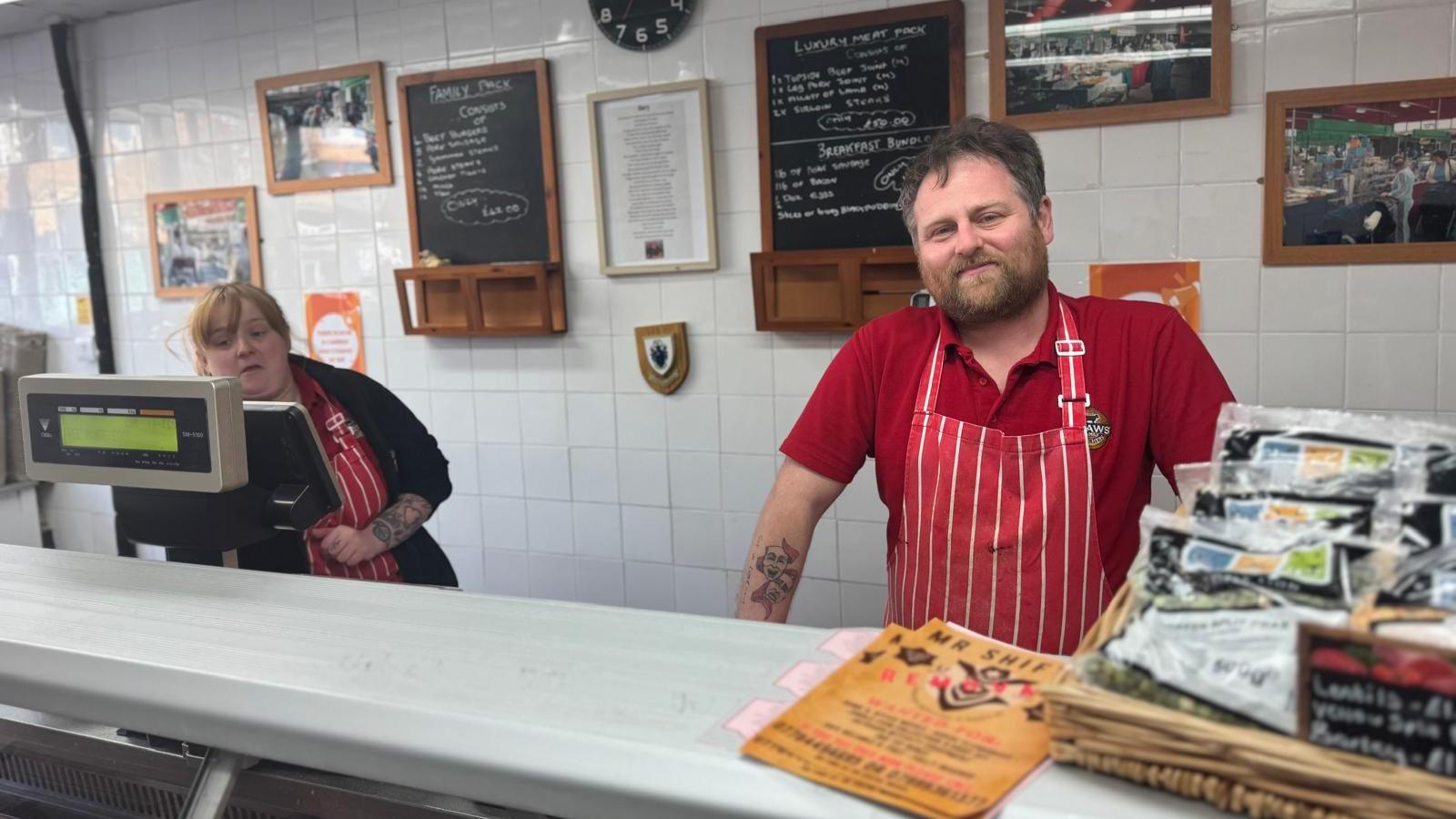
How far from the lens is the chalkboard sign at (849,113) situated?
111 inches

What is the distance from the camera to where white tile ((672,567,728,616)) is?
335 centimetres

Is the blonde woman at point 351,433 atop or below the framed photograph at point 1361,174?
below

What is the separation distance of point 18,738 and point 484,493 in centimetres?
237

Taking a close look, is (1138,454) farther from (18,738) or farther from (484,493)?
(484,493)

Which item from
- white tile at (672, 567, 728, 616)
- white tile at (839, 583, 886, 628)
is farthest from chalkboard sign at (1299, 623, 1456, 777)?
white tile at (672, 567, 728, 616)

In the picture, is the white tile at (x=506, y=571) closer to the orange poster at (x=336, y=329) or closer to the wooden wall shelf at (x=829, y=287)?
the orange poster at (x=336, y=329)

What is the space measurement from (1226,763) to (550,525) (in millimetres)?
3081

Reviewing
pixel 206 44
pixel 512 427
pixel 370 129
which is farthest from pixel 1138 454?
pixel 206 44

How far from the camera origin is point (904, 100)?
2867mm

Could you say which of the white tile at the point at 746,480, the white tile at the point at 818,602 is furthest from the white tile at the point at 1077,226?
the white tile at the point at 818,602

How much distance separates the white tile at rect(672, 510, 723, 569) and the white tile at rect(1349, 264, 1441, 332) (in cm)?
183

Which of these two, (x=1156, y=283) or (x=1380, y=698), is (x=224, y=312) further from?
(x=1380, y=698)

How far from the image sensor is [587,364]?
11.2 feet

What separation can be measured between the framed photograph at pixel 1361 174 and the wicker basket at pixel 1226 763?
2.16 m
